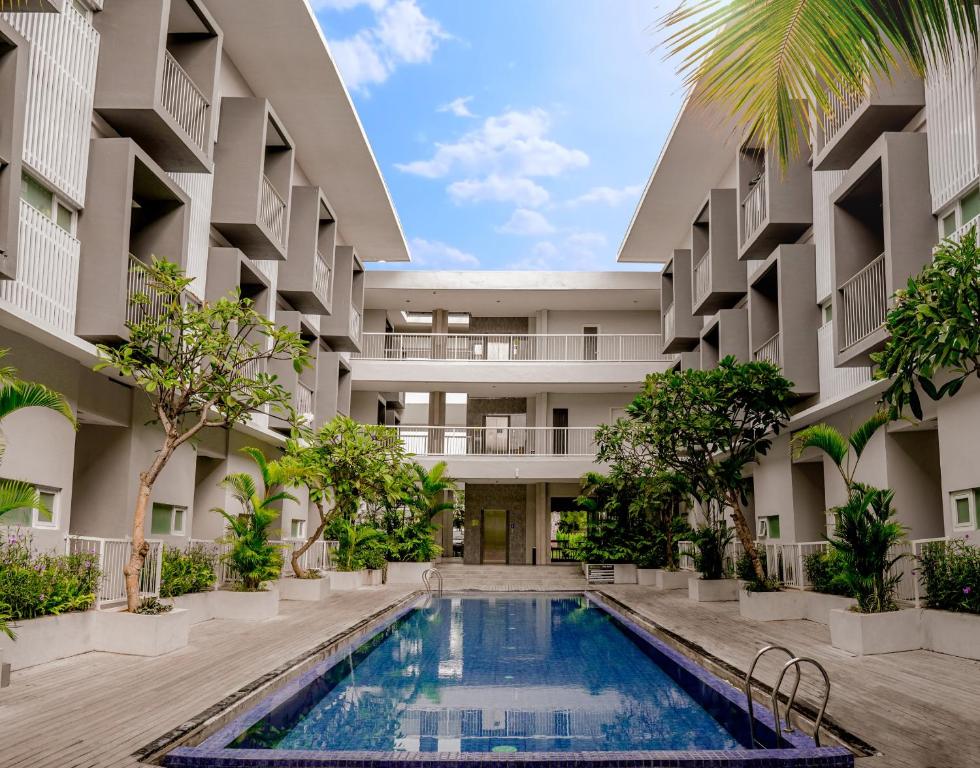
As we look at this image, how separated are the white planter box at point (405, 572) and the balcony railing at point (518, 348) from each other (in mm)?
7811

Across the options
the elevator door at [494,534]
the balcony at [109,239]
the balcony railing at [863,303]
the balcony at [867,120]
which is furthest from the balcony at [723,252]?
the elevator door at [494,534]

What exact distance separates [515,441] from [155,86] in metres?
20.9

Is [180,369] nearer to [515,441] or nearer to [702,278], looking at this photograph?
[702,278]

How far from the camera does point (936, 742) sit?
5.86 meters

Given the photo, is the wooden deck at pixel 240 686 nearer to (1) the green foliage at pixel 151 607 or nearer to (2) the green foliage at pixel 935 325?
(1) the green foliage at pixel 151 607

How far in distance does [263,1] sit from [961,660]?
13765mm

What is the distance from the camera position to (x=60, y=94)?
10758 mm

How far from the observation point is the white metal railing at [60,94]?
33.5 ft

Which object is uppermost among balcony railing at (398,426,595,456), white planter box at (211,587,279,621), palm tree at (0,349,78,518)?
balcony railing at (398,426,595,456)

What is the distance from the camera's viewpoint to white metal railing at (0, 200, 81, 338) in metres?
9.90

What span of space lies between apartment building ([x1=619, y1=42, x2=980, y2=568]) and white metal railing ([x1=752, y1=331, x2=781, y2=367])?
0.15ft

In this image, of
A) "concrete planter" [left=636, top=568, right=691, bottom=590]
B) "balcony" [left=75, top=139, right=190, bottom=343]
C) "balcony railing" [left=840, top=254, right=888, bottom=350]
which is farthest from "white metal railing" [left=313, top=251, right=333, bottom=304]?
"balcony railing" [left=840, top=254, right=888, bottom=350]

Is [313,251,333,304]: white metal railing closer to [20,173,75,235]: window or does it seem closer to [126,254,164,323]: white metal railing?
[126,254,164,323]: white metal railing

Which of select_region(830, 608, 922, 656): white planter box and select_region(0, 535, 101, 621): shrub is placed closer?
select_region(0, 535, 101, 621): shrub
